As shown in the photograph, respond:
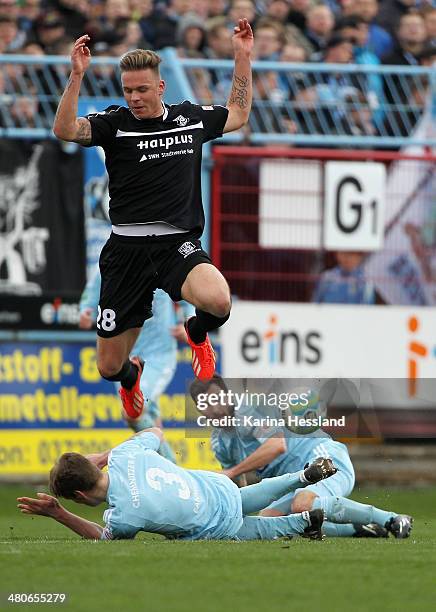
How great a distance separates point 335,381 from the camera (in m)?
13.9

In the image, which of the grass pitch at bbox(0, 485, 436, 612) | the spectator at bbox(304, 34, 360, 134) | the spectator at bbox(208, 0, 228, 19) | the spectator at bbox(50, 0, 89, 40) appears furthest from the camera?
the spectator at bbox(208, 0, 228, 19)

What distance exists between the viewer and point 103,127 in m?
9.87

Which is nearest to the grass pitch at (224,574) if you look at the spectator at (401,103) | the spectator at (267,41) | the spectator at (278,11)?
the spectator at (401,103)

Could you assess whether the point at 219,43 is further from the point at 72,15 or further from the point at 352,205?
the point at 352,205

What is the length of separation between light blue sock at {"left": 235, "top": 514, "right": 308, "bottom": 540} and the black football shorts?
4.96 ft

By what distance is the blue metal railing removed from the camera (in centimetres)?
1484

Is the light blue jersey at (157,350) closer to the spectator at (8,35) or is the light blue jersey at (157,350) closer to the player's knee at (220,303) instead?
the spectator at (8,35)

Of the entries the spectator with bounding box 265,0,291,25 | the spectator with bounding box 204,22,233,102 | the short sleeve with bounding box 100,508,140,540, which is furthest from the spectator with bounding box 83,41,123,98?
the short sleeve with bounding box 100,508,140,540

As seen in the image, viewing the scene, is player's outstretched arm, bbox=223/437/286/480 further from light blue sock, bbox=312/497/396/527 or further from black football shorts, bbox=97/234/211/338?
black football shorts, bbox=97/234/211/338

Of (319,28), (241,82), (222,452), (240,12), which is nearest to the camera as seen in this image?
(241,82)

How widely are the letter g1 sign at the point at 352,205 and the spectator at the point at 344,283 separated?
14cm

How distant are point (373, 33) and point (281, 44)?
174 cm

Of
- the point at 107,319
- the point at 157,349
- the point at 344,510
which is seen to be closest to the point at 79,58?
the point at 107,319

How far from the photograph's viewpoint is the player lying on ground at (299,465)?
9.76 meters
